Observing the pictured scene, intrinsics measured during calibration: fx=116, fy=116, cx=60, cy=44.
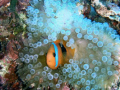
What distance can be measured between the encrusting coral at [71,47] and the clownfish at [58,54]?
0.06 metres

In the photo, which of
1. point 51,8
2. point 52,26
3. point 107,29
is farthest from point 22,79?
point 107,29

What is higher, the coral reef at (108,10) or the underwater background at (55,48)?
the coral reef at (108,10)

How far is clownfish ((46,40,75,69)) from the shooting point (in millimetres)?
1632

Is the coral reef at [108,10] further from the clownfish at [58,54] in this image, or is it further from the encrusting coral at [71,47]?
the clownfish at [58,54]

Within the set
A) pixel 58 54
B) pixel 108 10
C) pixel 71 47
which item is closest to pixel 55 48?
pixel 58 54

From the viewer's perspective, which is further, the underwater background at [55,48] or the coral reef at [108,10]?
the coral reef at [108,10]

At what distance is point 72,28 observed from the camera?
1.80 m

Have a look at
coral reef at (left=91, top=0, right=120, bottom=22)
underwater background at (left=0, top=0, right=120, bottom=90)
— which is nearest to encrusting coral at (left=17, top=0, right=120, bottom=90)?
underwater background at (left=0, top=0, right=120, bottom=90)

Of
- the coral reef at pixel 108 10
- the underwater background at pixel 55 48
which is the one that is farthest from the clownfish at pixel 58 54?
the coral reef at pixel 108 10

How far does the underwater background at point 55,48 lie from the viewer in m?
1.56

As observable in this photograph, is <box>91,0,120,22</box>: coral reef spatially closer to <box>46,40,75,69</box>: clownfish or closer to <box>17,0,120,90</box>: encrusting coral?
<box>17,0,120,90</box>: encrusting coral

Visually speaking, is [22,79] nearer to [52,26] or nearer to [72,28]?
[52,26]

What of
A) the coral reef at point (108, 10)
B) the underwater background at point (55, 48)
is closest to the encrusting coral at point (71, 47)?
the underwater background at point (55, 48)

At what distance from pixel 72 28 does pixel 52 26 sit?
311 millimetres
